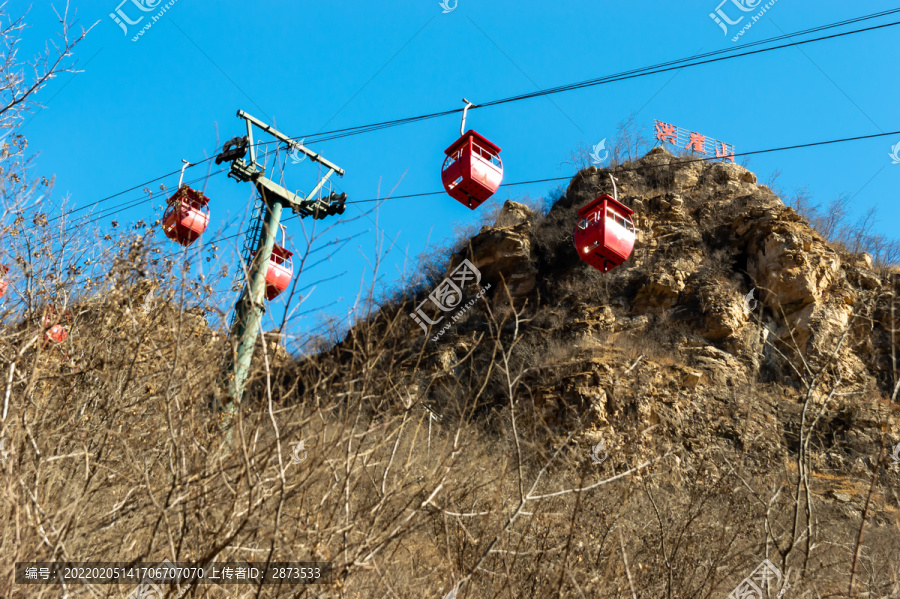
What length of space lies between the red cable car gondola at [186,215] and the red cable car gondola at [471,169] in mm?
A: 3097

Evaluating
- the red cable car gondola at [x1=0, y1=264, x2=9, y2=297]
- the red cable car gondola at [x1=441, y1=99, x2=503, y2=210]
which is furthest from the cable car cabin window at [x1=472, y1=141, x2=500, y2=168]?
the red cable car gondola at [x1=0, y1=264, x2=9, y2=297]

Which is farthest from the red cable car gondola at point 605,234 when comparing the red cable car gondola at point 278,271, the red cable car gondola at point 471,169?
the red cable car gondola at point 278,271

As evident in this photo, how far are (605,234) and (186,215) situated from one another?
5.13 m

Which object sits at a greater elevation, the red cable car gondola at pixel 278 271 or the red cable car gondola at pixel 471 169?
the red cable car gondola at pixel 471 169

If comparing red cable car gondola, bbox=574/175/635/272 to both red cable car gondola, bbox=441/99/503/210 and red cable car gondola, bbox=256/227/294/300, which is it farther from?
red cable car gondola, bbox=256/227/294/300

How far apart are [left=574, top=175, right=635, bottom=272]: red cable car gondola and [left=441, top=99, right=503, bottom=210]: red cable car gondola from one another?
1409 mm

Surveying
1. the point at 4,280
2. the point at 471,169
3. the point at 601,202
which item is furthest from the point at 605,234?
the point at 4,280

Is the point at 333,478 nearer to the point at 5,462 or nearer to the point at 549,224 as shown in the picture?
the point at 5,462

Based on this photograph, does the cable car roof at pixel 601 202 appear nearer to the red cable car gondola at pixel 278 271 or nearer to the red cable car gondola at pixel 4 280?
the red cable car gondola at pixel 278 271

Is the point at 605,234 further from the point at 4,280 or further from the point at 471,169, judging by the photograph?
the point at 4,280

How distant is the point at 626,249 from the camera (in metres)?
8.53

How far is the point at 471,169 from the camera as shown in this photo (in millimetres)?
7520

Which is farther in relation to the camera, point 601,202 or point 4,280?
point 601,202

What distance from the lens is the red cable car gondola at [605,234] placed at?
830 cm
